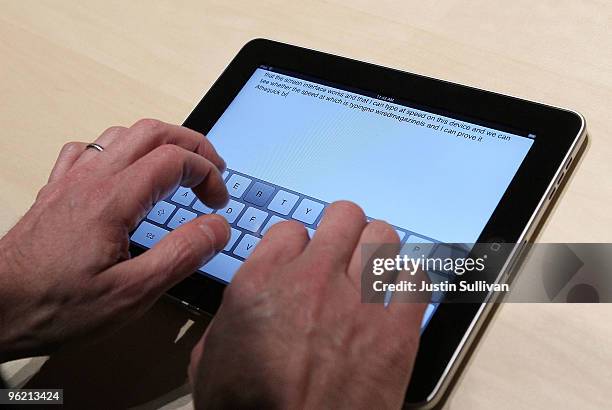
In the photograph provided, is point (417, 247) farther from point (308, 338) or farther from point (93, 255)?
point (93, 255)

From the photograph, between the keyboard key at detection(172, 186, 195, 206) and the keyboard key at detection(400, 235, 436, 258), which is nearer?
the keyboard key at detection(400, 235, 436, 258)

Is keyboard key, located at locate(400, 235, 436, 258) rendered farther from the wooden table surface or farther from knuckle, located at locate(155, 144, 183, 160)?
knuckle, located at locate(155, 144, 183, 160)

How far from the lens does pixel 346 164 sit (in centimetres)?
65

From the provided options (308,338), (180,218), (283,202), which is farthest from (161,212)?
(308,338)

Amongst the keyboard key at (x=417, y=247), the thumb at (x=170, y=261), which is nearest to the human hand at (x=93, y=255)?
the thumb at (x=170, y=261)

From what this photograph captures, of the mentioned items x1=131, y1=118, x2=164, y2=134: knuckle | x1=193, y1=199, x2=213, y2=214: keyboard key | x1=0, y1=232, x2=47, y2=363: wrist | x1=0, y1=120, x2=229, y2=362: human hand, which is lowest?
x1=0, y1=232, x2=47, y2=363: wrist

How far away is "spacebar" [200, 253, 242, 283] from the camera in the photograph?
2.04 feet

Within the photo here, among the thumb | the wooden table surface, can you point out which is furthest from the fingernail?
the wooden table surface

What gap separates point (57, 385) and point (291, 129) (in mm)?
323

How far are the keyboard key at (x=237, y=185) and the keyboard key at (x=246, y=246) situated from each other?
0.05m

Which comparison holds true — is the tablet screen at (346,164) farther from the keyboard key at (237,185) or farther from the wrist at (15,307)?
the wrist at (15,307)

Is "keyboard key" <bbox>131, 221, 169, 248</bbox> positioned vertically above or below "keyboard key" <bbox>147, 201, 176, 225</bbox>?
below

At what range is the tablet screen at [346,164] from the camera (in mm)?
602

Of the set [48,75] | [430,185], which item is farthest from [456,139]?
[48,75]
